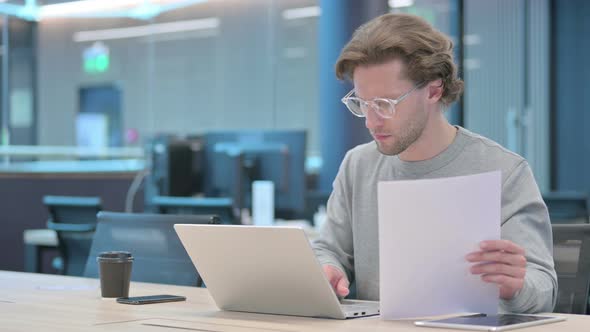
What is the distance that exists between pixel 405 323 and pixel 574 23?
8119 mm

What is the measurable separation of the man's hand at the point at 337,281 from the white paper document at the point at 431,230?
1.05 ft

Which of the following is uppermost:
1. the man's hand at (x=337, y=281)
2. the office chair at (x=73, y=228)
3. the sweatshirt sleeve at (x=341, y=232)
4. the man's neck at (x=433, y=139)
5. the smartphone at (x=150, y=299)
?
the man's neck at (x=433, y=139)

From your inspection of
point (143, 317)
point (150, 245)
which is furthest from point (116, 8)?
point (143, 317)

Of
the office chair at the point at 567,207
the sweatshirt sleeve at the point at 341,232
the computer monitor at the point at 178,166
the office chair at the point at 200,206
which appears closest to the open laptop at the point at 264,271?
the sweatshirt sleeve at the point at 341,232

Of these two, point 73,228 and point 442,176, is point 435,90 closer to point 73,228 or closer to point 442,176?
point 442,176

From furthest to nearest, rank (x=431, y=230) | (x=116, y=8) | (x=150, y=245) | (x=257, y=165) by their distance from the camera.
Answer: (x=116, y=8) < (x=257, y=165) < (x=150, y=245) < (x=431, y=230)

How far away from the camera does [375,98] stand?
2.10m

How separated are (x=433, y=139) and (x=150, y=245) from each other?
927mm

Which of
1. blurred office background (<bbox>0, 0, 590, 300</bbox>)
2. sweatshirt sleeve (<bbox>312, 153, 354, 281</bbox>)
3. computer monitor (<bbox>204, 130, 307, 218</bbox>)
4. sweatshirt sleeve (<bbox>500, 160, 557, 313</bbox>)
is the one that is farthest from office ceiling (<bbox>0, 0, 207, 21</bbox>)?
sweatshirt sleeve (<bbox>500, 160, 557, 313</bbox>)

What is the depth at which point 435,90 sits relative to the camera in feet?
7.29

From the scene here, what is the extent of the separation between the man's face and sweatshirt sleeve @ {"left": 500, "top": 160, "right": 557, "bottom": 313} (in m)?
0.26

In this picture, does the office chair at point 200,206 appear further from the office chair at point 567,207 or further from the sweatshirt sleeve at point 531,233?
the sweatshirt sleeve at point 531,233

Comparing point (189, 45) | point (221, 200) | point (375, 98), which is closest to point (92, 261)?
point (375, 98)

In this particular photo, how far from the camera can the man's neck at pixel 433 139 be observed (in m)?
2.21
